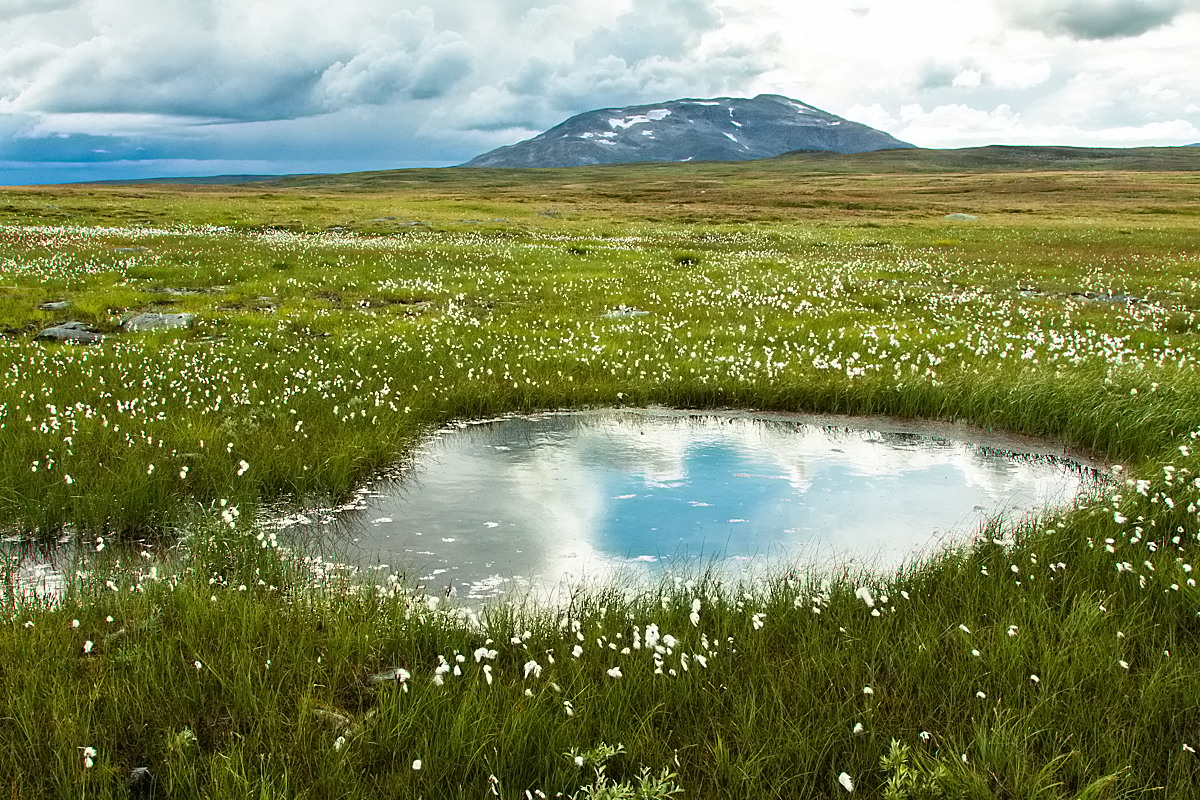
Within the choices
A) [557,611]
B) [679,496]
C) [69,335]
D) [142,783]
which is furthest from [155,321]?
[142,783]

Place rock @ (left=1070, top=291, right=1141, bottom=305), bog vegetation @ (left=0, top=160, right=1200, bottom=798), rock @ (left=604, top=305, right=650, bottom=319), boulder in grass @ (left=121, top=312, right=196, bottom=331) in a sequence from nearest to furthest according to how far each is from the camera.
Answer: bog vegetation @ (left=0, top=160, right=1200, bottom=798) → boulder in grass @ (left=121, top=312, right=196, bottom=331) → rock @ (left=604, top=305, right=650, bottom=319) → rock @ (left=1070, top=291, right=1141, bottom=305)

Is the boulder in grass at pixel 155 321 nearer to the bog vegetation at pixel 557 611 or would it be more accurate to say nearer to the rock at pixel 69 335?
the bog vegetation at pixel 557 611

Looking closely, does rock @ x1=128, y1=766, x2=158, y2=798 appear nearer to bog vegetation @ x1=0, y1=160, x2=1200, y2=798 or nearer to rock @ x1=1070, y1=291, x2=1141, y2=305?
bog vegetation @ x1=0, y1=160, x2=1200, y2=798

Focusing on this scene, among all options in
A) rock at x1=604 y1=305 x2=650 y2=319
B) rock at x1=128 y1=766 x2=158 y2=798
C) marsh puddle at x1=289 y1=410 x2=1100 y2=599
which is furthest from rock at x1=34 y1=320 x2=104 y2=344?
rock at x1=128 y1=766 x2=158 y2=798

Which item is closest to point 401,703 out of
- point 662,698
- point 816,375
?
point 662,698

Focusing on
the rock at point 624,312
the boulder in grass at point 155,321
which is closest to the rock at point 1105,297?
the rock at point 624,312

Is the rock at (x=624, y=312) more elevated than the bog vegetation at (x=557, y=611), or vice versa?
the rock at (x=624, y=312)

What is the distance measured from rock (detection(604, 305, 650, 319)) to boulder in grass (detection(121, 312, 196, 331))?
9.24 metres

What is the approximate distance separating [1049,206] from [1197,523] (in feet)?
348

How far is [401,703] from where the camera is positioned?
13.8 feet

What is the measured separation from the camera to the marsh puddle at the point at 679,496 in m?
6.72

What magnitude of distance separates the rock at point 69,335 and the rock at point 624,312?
10.6 metres

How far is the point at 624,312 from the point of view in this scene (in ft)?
62.3

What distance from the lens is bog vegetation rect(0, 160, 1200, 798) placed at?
12.6 feet
